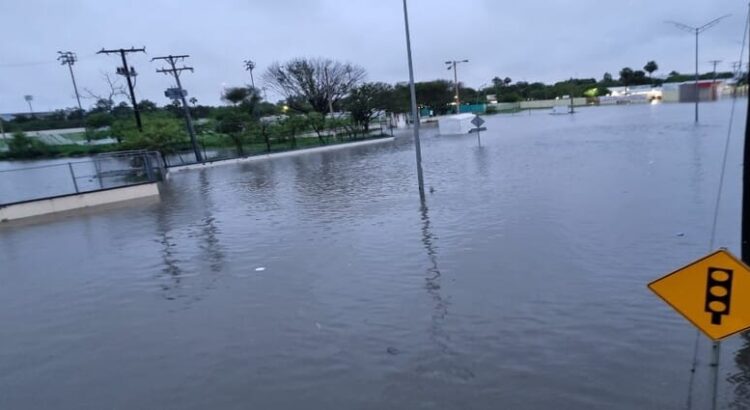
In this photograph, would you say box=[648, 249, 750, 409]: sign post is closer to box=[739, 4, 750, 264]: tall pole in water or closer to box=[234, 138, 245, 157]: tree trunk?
box=[739, 4, 750, 264]: tall pole in water

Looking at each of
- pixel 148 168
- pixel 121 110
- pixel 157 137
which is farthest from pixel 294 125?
pixel 121 110

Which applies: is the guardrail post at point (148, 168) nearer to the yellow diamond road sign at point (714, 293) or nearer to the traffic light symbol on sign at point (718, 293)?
the yellow diamond road sign at point (714, 293)

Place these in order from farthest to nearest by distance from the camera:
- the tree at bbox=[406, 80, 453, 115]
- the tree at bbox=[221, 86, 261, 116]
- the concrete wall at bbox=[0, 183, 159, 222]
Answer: the tree at bbox=[406, 80, 453, 115] → the tree at bbox=[221, 86, 261, 116] → the concrete wall at bbox=[0, 183, 159, 222]

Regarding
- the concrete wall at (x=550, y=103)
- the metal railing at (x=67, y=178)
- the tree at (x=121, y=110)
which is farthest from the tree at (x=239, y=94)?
the concrete wall at (x=550, y=103)

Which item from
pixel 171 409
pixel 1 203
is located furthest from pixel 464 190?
pixel 1 203

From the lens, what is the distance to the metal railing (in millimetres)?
18484

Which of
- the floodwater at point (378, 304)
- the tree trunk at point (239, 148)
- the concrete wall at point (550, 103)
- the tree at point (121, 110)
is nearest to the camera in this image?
the floodwater at point (378, 304)

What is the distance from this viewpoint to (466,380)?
5215 mm

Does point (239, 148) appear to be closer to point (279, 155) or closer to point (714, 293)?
point (279, 155)

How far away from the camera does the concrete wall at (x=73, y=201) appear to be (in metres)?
17.6

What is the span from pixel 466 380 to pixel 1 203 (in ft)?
62.0

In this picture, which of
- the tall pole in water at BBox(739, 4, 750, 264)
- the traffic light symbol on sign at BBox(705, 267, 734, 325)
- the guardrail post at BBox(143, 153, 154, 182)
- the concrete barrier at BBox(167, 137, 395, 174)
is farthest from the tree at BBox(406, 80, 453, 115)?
the traffic light symbol on sign at BBox(705, 267, 734, 325)

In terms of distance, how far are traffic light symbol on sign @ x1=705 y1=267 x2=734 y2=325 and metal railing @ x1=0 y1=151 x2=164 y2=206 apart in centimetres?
2085

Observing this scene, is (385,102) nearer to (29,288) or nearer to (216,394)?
(29,288)
